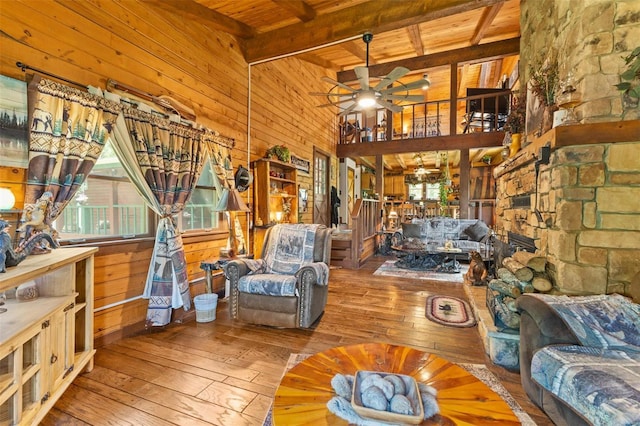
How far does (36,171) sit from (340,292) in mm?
3340

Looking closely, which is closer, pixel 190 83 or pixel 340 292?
pixel 190 83

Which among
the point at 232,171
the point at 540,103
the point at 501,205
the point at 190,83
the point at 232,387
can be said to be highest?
the point at 190,83

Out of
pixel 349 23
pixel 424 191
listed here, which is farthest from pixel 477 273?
pixel 424 191

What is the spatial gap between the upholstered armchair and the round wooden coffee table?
4.09 feet

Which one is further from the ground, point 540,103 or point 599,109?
point 540,103

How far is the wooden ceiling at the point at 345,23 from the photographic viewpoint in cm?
320

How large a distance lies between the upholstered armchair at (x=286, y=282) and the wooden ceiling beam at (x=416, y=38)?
14.7 ft

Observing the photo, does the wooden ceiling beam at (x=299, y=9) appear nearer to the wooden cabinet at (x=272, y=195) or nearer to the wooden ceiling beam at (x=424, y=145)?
the wooden cabinet at (x=272, y=195)

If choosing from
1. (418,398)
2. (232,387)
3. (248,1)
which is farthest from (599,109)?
(248,1)

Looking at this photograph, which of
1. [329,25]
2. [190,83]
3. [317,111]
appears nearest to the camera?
[190,83]

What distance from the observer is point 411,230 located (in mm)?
6746

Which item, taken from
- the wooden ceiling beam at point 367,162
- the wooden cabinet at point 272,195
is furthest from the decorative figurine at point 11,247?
the wooden ceiling beam at point 367,162

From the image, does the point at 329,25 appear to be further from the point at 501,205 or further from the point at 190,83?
the point at 501,205

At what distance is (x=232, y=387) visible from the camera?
6.17 ft
